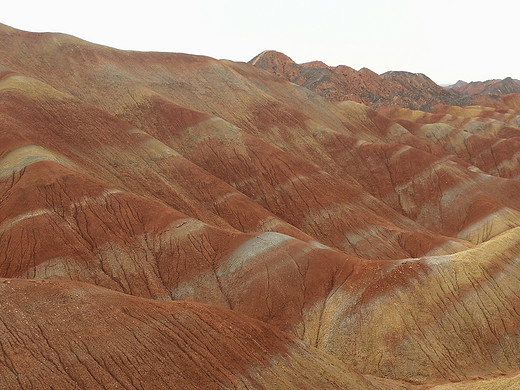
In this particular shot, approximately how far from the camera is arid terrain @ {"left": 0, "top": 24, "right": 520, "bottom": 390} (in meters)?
20.1

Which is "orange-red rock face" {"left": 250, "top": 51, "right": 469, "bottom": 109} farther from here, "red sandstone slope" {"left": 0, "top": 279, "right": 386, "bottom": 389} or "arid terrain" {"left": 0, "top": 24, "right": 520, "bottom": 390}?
"red sandstone slope" {"left": 0, "top": 279, "right": 386, "bottom": 389}

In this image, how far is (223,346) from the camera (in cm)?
2127

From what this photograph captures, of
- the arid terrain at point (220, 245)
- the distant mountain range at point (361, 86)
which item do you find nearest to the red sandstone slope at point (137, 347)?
the arid terrain at point (220, 245)

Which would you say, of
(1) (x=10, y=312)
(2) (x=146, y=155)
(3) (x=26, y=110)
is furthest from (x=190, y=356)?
(3) (x=26, y=110)

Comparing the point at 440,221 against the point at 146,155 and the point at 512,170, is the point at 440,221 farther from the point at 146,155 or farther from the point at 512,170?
the point at 146,155

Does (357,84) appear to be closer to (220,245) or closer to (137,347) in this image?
(220,245)

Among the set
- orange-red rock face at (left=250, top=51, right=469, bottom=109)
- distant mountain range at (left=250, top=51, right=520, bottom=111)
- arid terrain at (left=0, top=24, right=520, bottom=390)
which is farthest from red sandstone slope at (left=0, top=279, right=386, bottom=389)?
orange-red rock face at (left=250, top=51, right=469, bottom=109)

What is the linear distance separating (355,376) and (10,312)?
697 inches

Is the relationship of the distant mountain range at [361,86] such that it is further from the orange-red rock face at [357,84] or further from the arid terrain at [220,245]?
the arid terrain at [220,245]

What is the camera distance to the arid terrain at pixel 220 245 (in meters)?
20.1

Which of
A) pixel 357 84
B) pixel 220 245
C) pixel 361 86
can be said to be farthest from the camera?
pixel 361 86

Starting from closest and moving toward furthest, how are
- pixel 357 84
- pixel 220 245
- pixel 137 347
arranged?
pixel 137 347
pixel 220 245
pixel 357 84

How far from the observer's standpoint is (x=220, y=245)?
1502 inches

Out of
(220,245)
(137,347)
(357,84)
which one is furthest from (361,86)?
(137,347)
